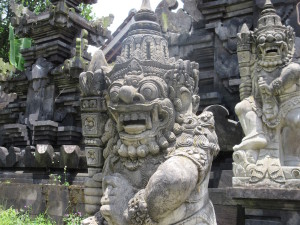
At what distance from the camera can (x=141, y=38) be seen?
257 centimetres

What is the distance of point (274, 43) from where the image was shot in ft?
13.7

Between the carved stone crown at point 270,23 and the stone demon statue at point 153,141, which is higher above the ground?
the carved stone crown at point 270,23

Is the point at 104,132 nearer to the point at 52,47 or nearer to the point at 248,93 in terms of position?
the point at 248,93

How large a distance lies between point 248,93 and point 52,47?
630 cm

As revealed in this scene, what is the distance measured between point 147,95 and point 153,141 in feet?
1.08

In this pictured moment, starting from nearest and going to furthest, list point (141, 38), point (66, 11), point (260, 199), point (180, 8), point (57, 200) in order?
point (141, 38), point (260, 199), point (57, 200), point (180, 8), point (66, 11)

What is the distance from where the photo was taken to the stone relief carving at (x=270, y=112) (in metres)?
3.93

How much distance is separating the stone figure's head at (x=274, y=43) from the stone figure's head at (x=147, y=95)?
6.58 feet

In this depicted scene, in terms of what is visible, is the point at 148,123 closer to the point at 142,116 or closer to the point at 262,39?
the point at 142,116

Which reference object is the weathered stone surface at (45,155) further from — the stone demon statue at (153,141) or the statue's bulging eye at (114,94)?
the statue's bulging eye at (114,94)

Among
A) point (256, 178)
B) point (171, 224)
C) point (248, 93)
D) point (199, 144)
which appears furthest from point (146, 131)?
point (248, 93)

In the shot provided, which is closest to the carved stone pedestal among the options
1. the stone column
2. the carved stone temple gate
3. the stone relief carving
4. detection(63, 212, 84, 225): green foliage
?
the carved stone temple gate

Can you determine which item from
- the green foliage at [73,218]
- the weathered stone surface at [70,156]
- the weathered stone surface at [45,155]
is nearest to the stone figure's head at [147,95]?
the green foliage at [73,218]

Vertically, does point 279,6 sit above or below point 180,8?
below
